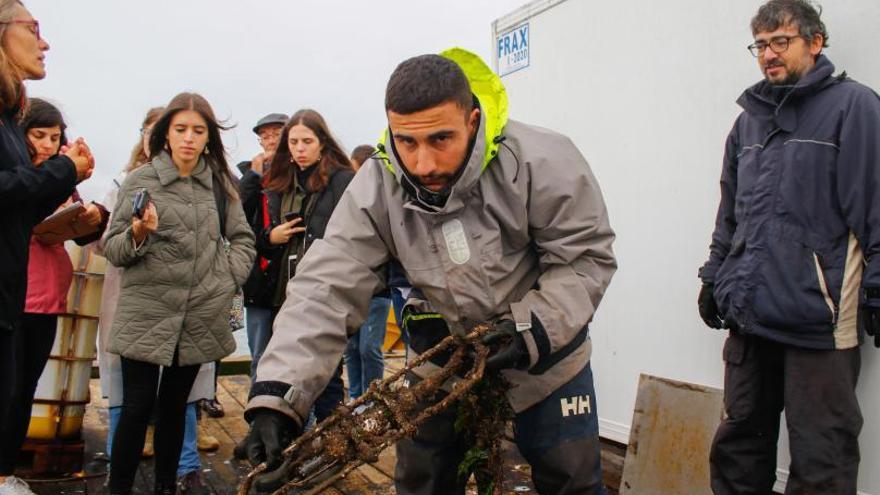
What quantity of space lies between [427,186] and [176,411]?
6.99ft

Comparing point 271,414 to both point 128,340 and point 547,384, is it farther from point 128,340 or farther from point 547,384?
point 128,340

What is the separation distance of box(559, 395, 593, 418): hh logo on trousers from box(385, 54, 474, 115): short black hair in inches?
41.2

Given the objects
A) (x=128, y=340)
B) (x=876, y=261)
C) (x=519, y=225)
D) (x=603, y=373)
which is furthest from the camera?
Result: (x=603, y=373)

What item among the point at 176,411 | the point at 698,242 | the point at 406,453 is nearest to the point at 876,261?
the point at 698,242

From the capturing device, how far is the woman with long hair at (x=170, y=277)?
3.55 meters

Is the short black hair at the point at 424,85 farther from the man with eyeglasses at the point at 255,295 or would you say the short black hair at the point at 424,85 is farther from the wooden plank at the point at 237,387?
the wooden plank at the point at 237,387

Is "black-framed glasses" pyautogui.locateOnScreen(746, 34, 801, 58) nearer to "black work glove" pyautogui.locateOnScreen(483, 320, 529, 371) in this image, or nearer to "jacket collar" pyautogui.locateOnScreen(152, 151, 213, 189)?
"black work glove" pyautogui.locateOnScreen(483, 320, 529, 371)

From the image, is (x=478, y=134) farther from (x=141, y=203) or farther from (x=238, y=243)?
(x=238, y=243)

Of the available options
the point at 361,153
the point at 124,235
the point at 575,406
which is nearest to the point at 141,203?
the point at 124,235

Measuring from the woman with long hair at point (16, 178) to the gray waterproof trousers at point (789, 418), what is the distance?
2879 millimetres

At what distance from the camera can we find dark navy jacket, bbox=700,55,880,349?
9.14 ft

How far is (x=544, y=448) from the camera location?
8.32 feet

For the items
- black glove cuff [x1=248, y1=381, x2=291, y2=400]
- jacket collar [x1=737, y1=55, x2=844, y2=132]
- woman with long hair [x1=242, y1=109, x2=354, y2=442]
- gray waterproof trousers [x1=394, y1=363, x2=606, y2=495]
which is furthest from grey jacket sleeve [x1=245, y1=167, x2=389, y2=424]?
woman with long hair [x1=242, y1=109, x2=354, y2=442]

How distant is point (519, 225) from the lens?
2479 mm
